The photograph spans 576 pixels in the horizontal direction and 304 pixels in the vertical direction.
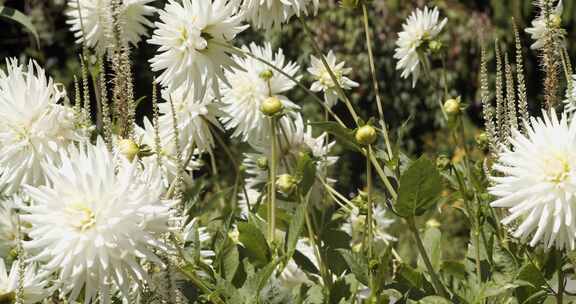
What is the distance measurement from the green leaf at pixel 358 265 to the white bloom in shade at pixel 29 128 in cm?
40

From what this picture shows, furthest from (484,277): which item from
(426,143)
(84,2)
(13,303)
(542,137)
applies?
(426,143)

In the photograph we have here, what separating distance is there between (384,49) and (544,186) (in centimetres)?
463

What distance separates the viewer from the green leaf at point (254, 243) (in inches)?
53.0

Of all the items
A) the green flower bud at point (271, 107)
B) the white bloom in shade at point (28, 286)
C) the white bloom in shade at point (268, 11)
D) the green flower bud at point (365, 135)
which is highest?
the white bloom in shade at point (268, 11)

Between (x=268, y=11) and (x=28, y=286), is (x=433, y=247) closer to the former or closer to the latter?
(x=268, y=11)

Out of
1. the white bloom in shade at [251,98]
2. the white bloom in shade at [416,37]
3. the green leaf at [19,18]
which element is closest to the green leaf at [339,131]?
the white bloom in shade at [251,98]

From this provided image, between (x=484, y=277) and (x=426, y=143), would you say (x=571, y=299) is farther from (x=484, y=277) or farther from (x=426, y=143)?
(x=426, y=143)

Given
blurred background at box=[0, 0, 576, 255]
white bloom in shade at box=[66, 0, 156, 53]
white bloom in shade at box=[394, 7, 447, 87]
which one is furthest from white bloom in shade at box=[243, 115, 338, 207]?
blurred background at box=[0, 0, 576, 255]

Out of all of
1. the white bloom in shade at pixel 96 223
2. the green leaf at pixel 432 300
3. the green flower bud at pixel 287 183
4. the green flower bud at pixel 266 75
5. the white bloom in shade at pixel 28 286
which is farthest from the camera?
the green flower bud at pixel 266 75

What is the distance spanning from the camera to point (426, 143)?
5.60 meters

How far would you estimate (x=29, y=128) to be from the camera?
135cm

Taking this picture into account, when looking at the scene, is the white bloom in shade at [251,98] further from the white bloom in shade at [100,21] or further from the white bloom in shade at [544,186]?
the white bloom in shade at [544,186]

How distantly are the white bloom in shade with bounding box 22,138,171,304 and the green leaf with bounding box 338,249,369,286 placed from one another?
0.90ft

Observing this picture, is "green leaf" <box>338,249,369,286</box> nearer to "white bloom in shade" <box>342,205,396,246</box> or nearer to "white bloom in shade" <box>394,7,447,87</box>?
"white bloom in shade" <box>342,205,396,246</box>
